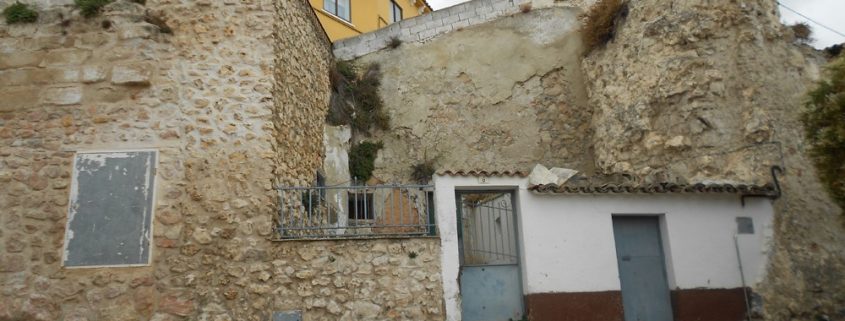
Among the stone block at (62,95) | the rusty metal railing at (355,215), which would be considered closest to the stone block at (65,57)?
the stone block at (62,95)

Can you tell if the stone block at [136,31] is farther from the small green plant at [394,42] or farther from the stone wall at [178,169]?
the small green plant at [394,42]

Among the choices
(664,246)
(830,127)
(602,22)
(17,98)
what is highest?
(602,22)

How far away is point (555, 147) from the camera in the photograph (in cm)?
1191

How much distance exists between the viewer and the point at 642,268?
8008 millimetres

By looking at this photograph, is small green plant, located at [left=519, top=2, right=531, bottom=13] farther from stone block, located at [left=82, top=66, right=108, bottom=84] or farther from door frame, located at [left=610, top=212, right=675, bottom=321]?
stone block, located at [left=82, top=66, right=108, bottom=84]

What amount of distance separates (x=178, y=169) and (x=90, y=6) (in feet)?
8.56

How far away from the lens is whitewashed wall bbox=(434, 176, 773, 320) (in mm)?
7273

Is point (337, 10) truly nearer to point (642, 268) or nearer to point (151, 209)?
point (151, 209)


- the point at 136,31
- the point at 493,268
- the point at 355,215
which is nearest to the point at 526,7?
the point at 493,268

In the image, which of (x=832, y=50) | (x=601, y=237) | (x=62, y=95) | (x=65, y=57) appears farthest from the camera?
(x=832, y=50)

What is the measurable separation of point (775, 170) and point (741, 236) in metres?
1.13

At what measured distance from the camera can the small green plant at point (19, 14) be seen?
7.50m

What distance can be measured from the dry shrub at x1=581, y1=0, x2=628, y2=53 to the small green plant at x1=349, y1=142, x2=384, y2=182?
16.6ft

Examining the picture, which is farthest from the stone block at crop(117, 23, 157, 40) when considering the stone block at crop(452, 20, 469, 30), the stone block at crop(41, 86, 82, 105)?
the stone block at crop(452, 20, 469, 30)
